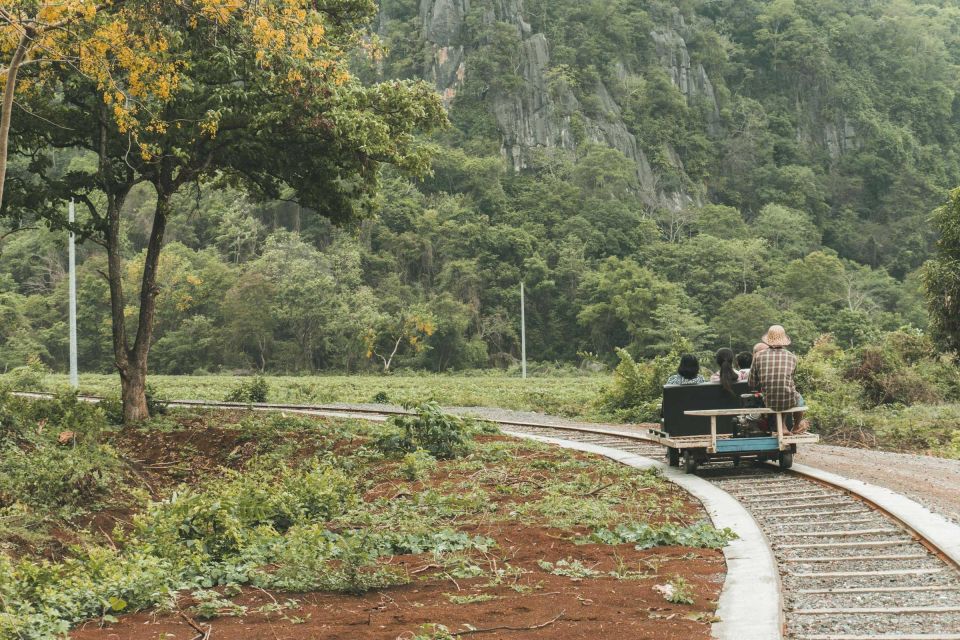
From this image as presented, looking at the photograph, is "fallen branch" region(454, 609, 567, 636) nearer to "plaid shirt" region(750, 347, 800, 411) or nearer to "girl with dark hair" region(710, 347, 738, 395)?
"plaid shirt" region(750, 347, 800, 411)

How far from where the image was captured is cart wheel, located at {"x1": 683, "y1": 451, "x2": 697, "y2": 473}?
1309 cm

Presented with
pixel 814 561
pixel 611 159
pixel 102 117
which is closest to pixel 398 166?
pixel 102 117

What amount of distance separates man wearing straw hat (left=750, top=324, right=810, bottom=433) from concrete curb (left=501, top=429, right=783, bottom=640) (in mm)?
1500

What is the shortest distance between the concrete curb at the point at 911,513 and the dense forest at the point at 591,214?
116 feet

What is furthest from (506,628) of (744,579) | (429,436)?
(429,436)

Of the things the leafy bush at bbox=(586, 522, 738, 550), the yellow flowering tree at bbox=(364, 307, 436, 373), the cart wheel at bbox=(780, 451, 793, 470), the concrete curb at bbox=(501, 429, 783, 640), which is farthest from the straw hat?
the yellow flowering tree at bbox=(364, 307, 436, 373)

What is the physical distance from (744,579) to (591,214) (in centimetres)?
9184

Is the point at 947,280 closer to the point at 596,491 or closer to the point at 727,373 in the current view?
the point at 727,373

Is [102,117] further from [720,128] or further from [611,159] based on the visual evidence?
[720,128]

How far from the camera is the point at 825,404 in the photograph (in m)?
23.3

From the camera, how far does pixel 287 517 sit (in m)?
10.1

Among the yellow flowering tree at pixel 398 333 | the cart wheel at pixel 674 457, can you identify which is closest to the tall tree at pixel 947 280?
the cart wheel at pixel 674 457

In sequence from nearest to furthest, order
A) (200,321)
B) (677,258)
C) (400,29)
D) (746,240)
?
(200,321) → (677,258) → (746,240) → (400,29)

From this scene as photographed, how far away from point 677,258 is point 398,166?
74.6 m
